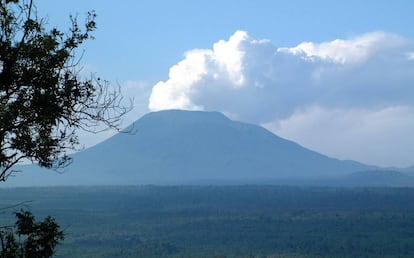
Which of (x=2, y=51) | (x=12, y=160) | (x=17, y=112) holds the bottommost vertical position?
(x=12, y=160)

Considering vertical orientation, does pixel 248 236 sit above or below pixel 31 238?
below

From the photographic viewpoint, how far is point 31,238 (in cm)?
1478

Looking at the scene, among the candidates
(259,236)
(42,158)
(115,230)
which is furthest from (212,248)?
(42,158)

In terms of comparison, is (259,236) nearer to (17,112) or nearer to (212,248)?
(212,248)

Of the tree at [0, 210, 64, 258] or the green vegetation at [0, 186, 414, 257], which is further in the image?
the green vegetation at [0, 186, 414, 257]

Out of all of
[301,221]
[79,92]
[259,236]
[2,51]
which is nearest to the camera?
[2,51]

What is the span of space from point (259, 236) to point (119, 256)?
4899 cm

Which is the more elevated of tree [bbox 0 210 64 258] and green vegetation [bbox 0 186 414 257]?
tree [bbox 0 210 64 258]

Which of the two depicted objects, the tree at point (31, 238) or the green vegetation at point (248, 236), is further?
the green vegetation at point (248, 236)

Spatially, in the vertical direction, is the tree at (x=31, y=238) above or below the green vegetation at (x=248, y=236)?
above

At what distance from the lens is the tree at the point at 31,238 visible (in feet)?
47.4

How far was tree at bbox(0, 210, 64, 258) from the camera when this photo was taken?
14.5m

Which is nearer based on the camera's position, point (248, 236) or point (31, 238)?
point (31, 238)

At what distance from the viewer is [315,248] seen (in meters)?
141
